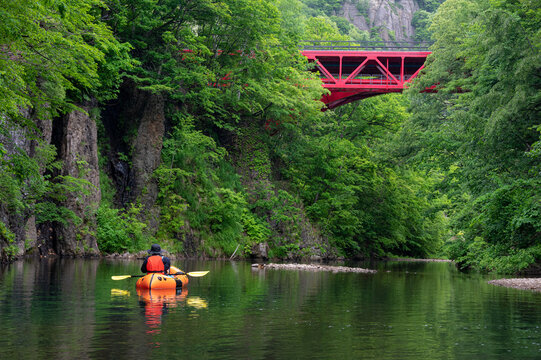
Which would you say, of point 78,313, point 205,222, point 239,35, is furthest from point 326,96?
point 78,313

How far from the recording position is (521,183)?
60.2ft

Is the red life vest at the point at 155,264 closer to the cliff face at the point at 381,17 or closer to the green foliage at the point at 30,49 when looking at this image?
the green foliage at the point at 30,49

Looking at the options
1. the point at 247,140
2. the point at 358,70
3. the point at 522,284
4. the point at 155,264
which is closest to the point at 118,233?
the point at 247,140

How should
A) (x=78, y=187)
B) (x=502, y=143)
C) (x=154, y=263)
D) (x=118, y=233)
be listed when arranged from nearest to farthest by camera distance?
1. (x=154, y=263)
2. (x=502, y=143)
3. (x=78, y=187)
4. (x=118, y=233)

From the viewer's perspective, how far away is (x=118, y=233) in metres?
26.7

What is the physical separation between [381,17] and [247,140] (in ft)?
327

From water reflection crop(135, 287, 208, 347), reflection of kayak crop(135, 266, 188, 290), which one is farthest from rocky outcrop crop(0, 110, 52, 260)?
water reflection crop(135, 287, 208, 347)

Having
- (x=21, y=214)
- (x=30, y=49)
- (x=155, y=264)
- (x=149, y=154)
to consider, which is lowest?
(x=155, y=264)

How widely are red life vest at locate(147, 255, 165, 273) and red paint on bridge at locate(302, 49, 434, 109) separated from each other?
29.3 m

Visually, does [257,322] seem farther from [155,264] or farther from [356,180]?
[356,180]

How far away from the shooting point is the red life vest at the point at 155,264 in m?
13.7

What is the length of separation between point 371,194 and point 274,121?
884cm

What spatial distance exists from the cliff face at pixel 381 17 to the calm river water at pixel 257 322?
374 feet

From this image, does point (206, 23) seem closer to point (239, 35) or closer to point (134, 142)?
point (239, 35)
